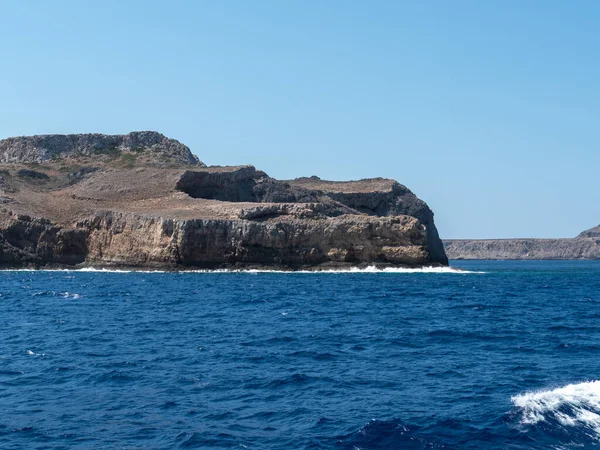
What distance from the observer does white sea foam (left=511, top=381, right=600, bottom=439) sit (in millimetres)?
16078

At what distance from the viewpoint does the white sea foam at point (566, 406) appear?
1608 cm

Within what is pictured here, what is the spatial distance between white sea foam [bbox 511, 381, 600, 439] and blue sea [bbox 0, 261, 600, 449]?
0.06m

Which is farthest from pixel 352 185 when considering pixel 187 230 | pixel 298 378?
pixel 298 378

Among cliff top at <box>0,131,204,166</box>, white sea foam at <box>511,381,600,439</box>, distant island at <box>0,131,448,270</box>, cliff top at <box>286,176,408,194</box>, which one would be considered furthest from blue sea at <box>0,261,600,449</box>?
cliff top at <box>0,131,204,166</box>

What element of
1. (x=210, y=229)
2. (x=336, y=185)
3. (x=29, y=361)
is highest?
(x=336, y=185)

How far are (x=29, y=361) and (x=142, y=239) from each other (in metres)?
62.3

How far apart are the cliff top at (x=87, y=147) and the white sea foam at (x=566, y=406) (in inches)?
4791

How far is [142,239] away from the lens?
84.6m

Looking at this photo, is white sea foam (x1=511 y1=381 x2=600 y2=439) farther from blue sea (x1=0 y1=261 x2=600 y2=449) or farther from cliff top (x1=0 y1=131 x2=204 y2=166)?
cliff top (x1=0 y1=131 x2=204 y2=166)

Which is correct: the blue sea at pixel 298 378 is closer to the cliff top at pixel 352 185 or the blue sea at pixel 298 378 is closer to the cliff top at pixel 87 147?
the cliff top at pixel 352 185

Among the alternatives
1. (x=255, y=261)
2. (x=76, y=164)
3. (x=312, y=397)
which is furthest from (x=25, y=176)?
(x=312, y=397)

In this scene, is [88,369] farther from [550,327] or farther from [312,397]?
[550,327]

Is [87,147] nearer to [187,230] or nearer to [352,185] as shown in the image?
[352,185]

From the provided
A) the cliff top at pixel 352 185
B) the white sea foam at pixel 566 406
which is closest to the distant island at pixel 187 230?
the cliff top at pixel 352 185
